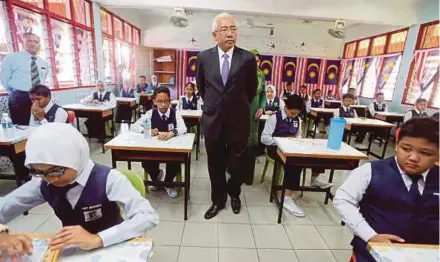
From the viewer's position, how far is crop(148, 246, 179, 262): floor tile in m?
1.70

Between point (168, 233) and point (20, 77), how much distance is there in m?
2.83

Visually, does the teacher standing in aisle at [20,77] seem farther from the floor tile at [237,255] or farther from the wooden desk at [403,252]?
the wooden desk at [403,252]

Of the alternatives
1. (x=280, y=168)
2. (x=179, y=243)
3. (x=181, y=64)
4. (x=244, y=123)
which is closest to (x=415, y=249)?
(x=244, y=123)

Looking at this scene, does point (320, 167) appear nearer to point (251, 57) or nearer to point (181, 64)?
point (251, 57)

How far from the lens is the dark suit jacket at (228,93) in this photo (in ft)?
6.26

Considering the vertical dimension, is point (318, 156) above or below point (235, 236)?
above

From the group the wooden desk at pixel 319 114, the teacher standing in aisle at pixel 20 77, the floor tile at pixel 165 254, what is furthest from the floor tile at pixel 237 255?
the wooden desk at pixel 319 114

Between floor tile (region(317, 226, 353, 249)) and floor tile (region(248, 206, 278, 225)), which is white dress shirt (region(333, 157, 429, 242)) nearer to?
floor tile (region(317, 226, 353, 249))

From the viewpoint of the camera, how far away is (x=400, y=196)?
1.03m

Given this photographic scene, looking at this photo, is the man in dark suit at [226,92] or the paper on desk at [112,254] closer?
the paper on desk at [112,254]

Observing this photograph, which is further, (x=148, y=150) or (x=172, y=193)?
(x=172, y=193)

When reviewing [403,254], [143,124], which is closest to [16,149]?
[143,124]

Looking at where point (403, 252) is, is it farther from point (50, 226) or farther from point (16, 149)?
point (16, 149)

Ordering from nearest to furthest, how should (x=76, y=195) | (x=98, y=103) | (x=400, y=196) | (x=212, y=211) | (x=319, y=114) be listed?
(x=76, y=195)
(x=400, y=196)
(x=212, y=211)
(x=98, y=103)
(x=319, y=114)
